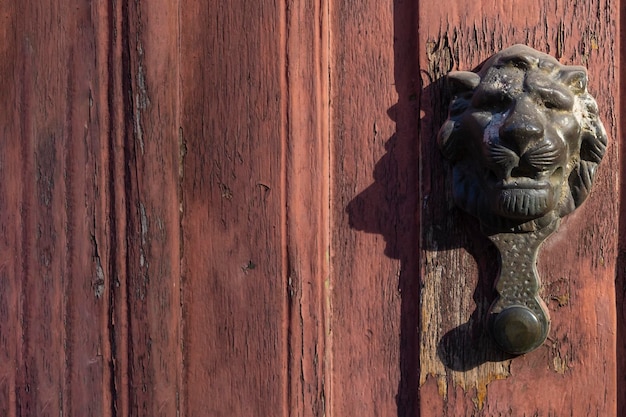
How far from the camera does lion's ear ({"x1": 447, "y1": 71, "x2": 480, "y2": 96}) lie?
57 cm

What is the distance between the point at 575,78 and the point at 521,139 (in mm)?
102

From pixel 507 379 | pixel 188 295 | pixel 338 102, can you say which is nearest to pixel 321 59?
pixel 338 102

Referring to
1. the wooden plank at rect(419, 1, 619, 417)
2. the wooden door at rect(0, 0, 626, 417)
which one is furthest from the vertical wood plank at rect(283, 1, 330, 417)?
the wooden plank at rect(419, 1, 619, 417)

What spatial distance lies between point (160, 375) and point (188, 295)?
0.10m

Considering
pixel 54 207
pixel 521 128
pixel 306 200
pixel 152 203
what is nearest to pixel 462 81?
pixel 521 128

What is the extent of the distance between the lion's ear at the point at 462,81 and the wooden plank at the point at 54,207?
0.41m

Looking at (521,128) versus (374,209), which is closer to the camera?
(521,128)

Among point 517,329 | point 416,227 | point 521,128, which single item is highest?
point 521,128

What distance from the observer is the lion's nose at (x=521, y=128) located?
1.71 ft

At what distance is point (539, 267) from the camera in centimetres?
60

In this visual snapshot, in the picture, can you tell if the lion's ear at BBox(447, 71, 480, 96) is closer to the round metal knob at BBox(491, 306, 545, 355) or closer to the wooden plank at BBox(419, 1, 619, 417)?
the wooden plank at BBox(419, 1, 619, 417)

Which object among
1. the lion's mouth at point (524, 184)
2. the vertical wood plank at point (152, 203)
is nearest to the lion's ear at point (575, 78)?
the lion's mouth at point (524, 184)

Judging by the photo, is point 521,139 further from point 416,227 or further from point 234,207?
point 234,207

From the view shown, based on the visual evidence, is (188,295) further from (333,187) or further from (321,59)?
(321,59)
